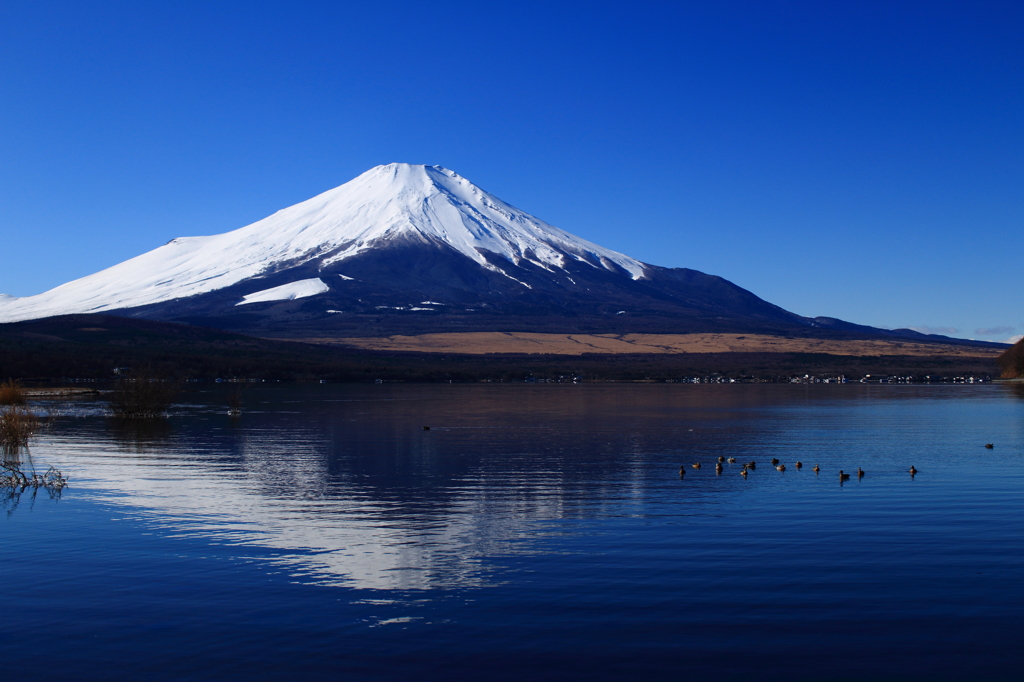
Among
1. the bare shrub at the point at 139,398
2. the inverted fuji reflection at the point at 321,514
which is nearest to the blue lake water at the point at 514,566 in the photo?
the inverted fuji reflection at the point at 321,514

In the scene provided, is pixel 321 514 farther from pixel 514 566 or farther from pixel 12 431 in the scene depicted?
pixel 12 431

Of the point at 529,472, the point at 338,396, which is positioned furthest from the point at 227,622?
the point at 338,396

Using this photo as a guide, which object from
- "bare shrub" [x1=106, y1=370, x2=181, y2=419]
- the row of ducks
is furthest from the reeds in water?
"bare shrub" [x1=106, y1=370, x2=181, y2=419]

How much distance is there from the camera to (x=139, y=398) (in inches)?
1778

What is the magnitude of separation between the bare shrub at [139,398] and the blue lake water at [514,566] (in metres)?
15.1

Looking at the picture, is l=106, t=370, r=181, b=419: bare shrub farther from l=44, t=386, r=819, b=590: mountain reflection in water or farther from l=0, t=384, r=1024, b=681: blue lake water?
l=0, t=384, r=1024, b=681: blue lake water

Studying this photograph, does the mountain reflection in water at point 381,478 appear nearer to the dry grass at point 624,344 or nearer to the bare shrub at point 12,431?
the bare shrub at point 12,431

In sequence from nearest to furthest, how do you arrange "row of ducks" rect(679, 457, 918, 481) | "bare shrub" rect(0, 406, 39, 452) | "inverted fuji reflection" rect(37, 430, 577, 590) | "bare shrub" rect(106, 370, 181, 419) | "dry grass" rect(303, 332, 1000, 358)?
"inverted fuji reflection" rect(37, 430, 577, 590), "row of ducks" rect(679, 457, 918, 481), "bare shrub" rect(0, 406, 39, 452), "bare shrub" rect(106, 370, 181, 419), "dry grass" rect(303, 332, 1000, 358)

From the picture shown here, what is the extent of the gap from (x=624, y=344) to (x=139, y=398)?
424 ft

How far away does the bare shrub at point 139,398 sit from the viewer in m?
45.3

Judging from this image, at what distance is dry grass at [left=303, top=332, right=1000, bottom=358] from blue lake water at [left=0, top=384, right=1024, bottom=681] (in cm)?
12683

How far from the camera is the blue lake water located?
9789 millimetres

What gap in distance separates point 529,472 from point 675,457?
6.58 m

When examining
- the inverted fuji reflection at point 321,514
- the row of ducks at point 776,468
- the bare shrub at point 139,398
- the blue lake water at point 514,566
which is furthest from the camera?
the bare shrub at point 139,398
